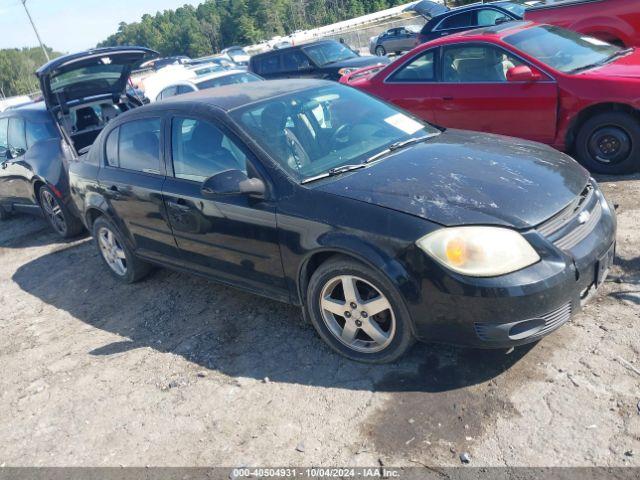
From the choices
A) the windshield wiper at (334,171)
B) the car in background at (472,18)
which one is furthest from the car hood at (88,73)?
the car in background at (472,18)

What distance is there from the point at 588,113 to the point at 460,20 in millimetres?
8191

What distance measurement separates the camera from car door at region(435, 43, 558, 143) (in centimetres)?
584

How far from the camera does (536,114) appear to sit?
5891 millimetres

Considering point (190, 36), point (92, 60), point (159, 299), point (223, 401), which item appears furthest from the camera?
point (190, 36)

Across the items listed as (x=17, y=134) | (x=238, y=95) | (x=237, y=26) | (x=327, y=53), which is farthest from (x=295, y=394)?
(x=237, y=26)

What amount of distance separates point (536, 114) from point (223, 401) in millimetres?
4452

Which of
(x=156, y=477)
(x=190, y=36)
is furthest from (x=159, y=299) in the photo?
(x=190, y=36)

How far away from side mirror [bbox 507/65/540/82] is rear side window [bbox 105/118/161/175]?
3.66 metres

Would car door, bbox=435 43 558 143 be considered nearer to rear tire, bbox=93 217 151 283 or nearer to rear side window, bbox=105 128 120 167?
rear side window, bbox=105 128 120 167

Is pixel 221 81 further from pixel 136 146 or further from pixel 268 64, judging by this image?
pixel 136 146

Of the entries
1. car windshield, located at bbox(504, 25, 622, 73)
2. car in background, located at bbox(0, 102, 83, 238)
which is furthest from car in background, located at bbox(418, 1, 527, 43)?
car in background, located at bbox(0, 102, 83, 238)

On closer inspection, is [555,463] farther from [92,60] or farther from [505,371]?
[92,60]

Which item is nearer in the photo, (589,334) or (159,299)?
(589,334)

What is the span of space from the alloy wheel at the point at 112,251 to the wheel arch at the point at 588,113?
15.2 feet
